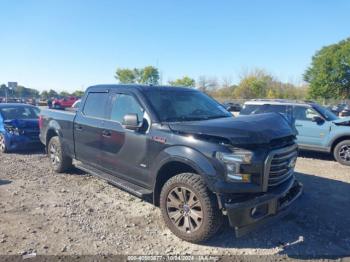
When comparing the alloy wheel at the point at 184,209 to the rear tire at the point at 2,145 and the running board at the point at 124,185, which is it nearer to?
the running board at the point at 124,185

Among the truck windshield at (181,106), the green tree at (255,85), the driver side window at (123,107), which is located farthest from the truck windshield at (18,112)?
the green tree at (255,85)

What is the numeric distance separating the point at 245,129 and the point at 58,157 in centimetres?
480

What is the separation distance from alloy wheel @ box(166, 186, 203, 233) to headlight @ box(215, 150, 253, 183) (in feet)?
1.86

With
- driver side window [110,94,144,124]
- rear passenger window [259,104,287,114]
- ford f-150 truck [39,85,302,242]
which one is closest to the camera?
ford f-150 truck [39,85,302,242]

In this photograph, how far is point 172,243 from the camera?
4133mm

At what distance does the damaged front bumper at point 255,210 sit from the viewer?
3629mm

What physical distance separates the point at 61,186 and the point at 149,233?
274 cm

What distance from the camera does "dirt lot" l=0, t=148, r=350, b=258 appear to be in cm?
400

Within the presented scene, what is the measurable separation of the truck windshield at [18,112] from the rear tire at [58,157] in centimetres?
353

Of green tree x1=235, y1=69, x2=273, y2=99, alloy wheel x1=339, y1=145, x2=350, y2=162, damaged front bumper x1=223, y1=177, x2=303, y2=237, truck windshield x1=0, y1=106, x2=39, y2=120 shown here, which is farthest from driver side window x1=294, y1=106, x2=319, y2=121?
green tree x1=235, y1=69, x2=273, y2=99

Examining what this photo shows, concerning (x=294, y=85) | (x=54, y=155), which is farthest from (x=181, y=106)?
(x=294, y=85)

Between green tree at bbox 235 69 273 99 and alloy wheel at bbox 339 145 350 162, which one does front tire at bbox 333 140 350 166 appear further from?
green tree at bbox 235 69 273 99

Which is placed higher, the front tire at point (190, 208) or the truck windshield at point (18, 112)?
the truck windshield at point (18, 112)

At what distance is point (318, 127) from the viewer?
31.3ft
